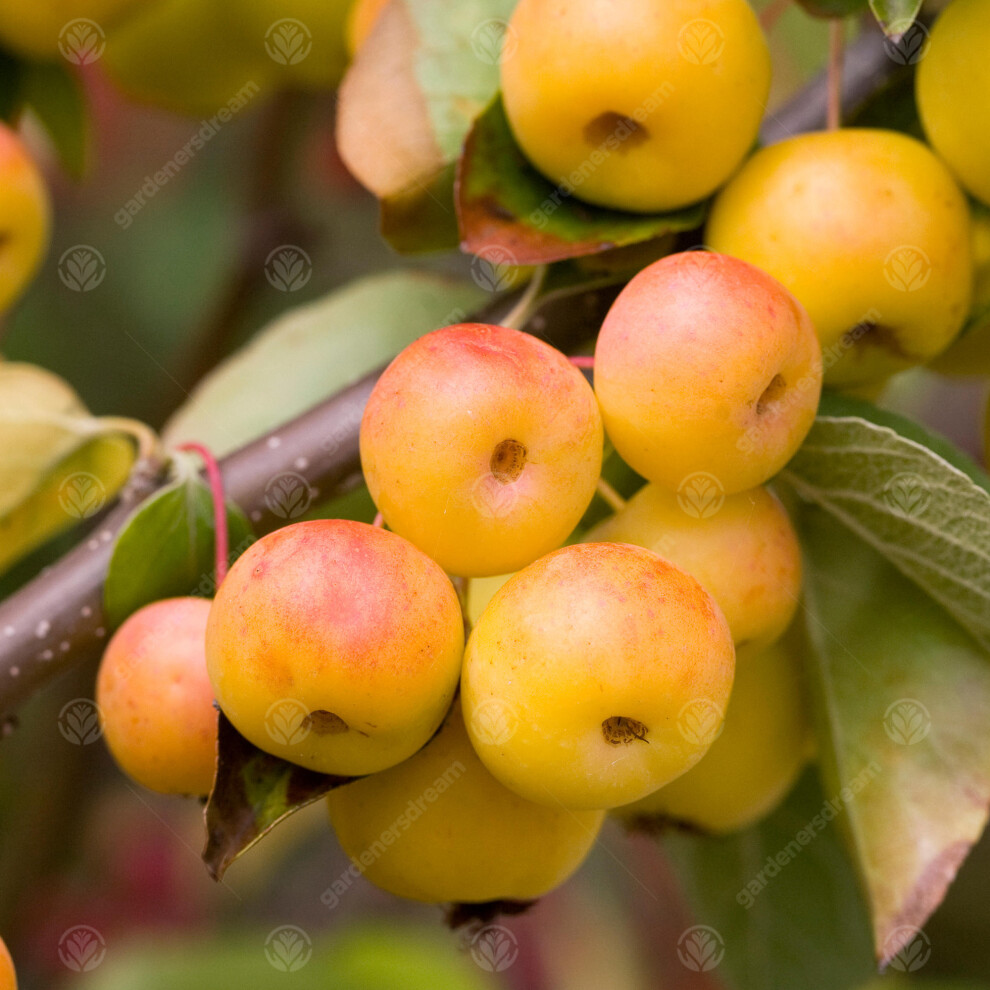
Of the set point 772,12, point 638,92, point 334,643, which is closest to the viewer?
point 334,643

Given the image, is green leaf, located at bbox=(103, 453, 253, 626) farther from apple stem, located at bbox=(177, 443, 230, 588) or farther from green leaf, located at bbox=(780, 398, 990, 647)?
green leaf, located at bbox=(780, 398, 990, 647)

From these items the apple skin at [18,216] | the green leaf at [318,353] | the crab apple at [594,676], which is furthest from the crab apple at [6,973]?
the apple skin at [18,216]

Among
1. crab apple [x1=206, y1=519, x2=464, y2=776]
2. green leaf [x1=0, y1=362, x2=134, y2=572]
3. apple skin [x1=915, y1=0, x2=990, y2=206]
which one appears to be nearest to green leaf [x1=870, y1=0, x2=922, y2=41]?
apple skin [x1=915, y1=0, x2=990, y2=206]

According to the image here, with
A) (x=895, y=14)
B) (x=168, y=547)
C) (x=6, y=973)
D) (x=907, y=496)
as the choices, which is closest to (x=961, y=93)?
(x=895, y=14)

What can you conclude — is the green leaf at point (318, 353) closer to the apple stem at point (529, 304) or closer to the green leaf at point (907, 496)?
the apple stem at point (529, 304)

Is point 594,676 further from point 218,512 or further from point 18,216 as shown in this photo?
point 18,216

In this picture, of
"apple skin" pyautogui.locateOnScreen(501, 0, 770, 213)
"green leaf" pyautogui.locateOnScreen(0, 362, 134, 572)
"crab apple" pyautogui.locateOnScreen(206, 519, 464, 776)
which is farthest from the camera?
"green leaf" pyautogui.locateOnScreen(0, 362, 134, 572)

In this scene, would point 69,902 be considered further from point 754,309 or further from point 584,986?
point 754,309
